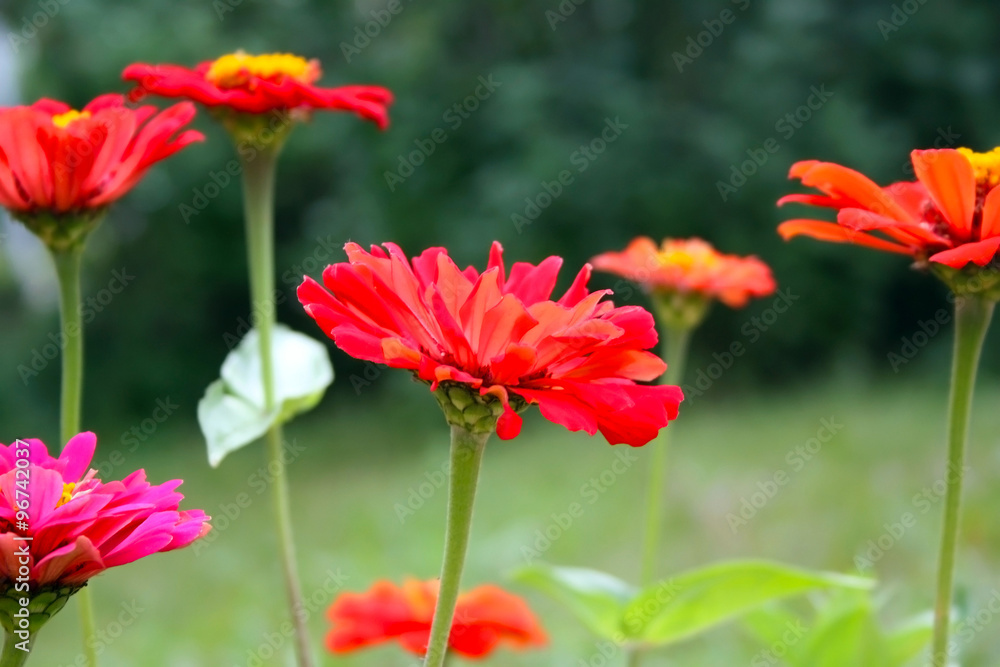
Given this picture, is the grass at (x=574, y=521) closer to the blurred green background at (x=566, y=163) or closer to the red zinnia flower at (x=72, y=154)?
the blurred green background at (x=566, y=163)

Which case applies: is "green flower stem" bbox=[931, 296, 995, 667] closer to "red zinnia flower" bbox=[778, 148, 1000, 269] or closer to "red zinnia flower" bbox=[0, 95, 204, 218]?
"red zinnia flower" bbox=[778, 148, 1000, 269]

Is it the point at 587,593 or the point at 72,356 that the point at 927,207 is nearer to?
the point at 587,593

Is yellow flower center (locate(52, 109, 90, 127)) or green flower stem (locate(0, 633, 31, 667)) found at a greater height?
yellow flower center (locate(52, 109, 90, 127))

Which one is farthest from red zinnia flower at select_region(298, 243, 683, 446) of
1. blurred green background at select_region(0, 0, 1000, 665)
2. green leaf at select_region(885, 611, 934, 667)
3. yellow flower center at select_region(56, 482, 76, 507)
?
blurred green background at select_region(0, 0, 1000, 665)

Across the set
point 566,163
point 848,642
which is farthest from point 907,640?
point 566,163

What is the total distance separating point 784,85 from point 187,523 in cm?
330

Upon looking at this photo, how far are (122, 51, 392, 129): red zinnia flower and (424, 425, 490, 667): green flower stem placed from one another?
1.07ft

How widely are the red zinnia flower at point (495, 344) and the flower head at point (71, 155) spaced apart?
0.69 feet

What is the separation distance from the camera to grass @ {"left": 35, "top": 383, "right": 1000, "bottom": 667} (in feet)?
4.86

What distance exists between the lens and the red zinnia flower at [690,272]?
93cm

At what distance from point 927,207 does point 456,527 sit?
34 centimetres

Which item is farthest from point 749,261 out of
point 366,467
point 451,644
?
point 366,467

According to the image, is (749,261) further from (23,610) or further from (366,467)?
(366,467)

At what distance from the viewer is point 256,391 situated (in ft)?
2.55
